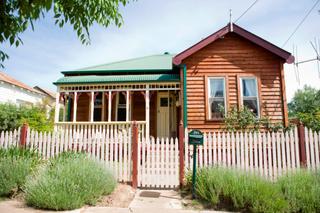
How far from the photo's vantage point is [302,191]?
4.29 meters

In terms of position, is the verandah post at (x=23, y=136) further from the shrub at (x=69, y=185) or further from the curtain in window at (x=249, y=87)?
the curtain in window at (x=249, y=87)

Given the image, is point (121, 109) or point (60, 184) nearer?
point (60, 184)

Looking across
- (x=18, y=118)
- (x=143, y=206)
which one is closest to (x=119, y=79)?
(x=143, y=206)

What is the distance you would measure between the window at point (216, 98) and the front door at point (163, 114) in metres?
3.22

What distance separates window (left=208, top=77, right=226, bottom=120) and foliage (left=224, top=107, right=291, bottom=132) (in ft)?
1.77

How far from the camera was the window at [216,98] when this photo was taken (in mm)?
9156

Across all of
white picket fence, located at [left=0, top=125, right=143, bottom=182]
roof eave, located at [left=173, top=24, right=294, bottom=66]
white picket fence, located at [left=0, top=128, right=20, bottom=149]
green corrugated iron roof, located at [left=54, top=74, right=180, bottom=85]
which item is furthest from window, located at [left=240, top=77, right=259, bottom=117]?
white picket fence, located at [left=0, top=128, right=20, bottom=149]

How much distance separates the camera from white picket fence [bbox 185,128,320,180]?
5652 mm

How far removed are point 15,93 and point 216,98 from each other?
1863 centimetres

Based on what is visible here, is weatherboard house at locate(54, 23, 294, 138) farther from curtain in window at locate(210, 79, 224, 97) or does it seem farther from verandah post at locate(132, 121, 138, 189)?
verandah post at locate(132, 121, 138, 189)

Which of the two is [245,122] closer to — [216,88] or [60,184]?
[216,88]

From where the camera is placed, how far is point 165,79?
1014 centimetres

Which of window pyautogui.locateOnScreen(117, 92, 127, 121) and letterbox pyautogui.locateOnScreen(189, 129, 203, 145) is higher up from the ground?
window pyautogui.locateOnScreen(117, 92, 127, 121)

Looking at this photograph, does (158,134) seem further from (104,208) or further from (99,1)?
(99,1)
